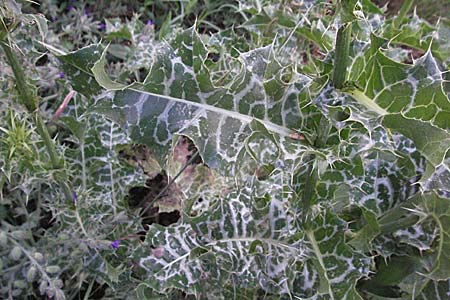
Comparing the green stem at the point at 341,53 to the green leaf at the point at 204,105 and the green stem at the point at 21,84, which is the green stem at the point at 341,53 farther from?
the green stem at the point at 21,84

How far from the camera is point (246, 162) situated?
1.79 meters

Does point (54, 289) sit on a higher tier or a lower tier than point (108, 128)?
lower

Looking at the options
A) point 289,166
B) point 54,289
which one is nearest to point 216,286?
point 54,289

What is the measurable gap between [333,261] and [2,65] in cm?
118

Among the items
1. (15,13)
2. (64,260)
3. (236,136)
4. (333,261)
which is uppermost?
(15,13)

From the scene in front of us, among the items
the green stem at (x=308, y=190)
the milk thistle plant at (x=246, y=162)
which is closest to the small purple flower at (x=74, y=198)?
the milk thistle plant at (x=246, y=162)

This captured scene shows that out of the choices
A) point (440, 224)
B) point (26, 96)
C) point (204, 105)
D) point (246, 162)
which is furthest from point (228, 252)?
point (26, 96)

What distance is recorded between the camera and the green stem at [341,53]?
3.73 feet

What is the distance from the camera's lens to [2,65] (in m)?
1.74

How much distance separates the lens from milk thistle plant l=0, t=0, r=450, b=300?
1.29m

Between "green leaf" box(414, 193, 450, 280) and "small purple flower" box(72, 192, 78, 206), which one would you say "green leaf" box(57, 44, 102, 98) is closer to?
"small purple flower" box(72, 192, 78, 206)

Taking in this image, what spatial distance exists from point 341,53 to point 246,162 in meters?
0.70

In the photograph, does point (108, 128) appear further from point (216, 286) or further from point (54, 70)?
point (216, 286)

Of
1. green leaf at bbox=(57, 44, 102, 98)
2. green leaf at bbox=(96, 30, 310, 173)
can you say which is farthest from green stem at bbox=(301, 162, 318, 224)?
green leaf at bbox=(57, 44, 102, 98)
